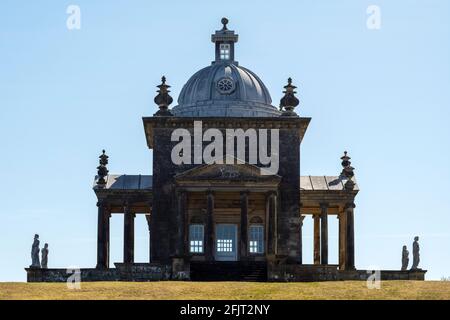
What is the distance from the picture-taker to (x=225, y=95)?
81188 mm

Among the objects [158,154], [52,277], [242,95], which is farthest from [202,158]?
[52,277]

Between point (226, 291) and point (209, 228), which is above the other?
point (209, 228)

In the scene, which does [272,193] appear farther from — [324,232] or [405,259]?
[405,259]

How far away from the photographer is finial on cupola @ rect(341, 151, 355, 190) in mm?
77312

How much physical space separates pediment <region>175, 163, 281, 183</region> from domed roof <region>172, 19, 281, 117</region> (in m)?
9.58

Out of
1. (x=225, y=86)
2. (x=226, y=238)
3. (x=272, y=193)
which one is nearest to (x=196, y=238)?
(x=226, y=238)

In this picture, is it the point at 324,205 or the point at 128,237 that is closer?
the point at 128,237

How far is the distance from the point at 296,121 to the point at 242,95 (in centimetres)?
669

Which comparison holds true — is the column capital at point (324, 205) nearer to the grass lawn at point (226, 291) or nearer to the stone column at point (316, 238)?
the stone column at point (316, 238)

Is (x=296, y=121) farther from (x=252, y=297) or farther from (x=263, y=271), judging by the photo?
(x=252, y=297)

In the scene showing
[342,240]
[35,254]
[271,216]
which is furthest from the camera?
[342,240]

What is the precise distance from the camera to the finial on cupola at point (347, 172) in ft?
254

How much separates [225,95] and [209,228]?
13.9 metres
